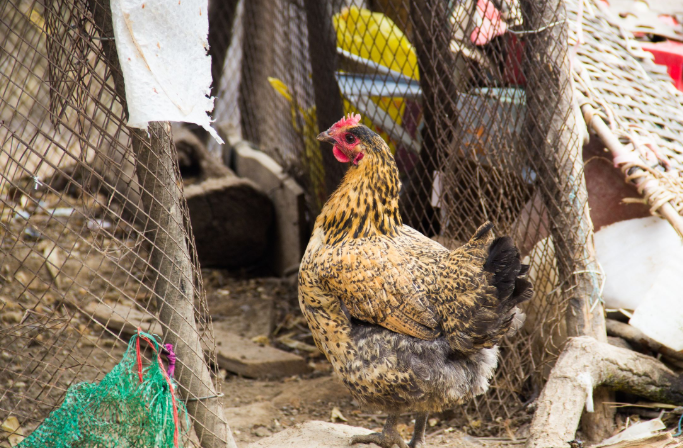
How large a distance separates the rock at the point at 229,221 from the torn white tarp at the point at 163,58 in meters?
3.43

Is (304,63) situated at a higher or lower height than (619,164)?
higher

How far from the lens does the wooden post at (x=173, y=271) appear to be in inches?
88.3

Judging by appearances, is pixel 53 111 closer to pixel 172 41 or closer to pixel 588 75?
pixel 172 41

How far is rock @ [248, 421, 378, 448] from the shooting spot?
8.71 ft

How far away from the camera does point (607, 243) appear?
3475mm

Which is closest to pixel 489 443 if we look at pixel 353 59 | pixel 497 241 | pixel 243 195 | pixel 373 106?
pixel 497 241

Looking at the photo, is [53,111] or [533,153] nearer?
[53,111]

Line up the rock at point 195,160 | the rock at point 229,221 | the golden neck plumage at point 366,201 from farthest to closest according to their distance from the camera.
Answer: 1. the rock at point 195,160
2. the rock at point 229,221
3. the golden neck plumage at point 366,201

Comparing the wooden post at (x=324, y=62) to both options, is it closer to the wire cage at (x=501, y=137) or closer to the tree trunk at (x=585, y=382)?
the wire cage at (x=501, y=137)

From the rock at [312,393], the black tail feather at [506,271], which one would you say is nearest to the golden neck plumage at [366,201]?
the black tail feather at [506,271]

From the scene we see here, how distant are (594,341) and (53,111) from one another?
8.90 ft

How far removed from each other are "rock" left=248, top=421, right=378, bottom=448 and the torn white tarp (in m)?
1.58

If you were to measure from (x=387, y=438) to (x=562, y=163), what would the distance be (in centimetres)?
175

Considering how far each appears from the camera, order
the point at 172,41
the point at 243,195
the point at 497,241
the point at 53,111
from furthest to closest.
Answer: the point at 243,195 < the point at 497,241 < the point at 53,111 < the point at 172,41
